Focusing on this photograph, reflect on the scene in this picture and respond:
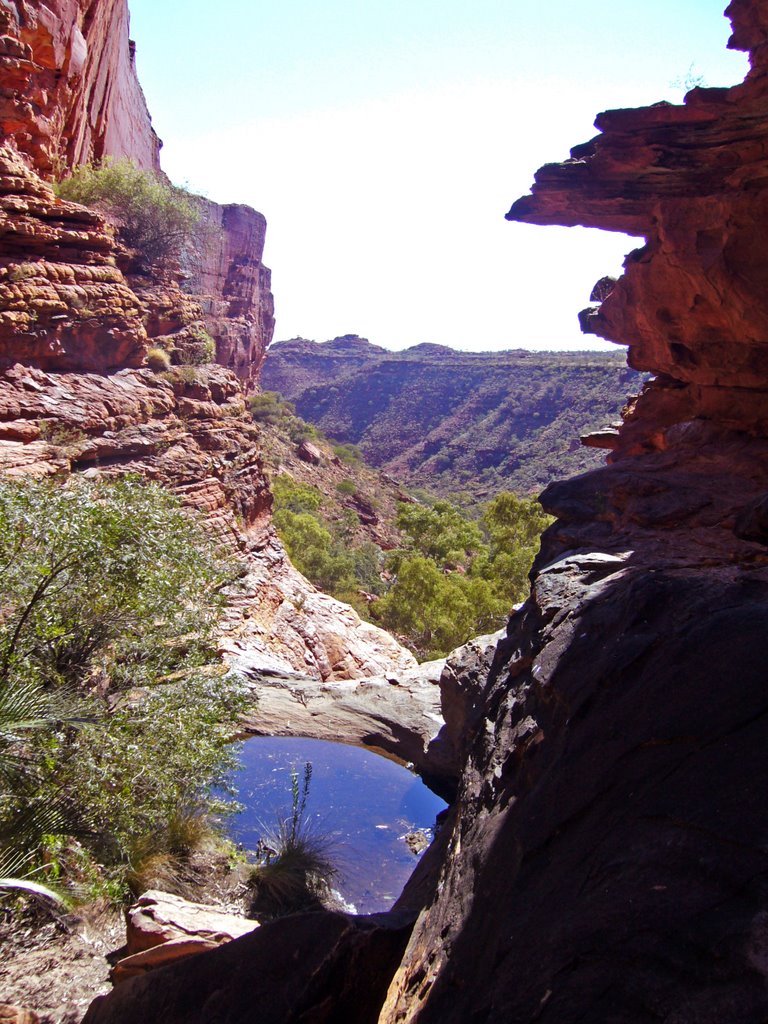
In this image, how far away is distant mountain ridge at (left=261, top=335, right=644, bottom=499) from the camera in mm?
63219

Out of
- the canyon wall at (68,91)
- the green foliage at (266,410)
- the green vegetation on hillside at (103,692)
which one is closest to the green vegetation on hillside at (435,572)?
the canyon wall at (68,91)

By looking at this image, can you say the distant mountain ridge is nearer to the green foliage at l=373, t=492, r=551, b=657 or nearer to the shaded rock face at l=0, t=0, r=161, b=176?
the green foliage at l=373, t=492, r=551, b=657

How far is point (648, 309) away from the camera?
11711mm

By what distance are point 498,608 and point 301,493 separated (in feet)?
62.2

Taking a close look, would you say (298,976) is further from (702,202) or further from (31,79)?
(31,79)

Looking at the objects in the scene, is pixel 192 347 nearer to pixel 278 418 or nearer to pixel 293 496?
pixel 293 496

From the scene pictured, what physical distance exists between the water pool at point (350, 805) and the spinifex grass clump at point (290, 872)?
379 mm

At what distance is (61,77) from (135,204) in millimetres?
5452

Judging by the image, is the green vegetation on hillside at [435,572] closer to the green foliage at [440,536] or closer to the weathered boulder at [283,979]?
the green foliage at [440,536]

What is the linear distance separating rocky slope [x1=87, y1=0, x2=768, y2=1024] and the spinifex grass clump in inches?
74.2

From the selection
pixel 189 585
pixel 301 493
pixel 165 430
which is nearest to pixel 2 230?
pixel 165 430

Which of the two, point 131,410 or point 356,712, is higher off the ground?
point 131,410

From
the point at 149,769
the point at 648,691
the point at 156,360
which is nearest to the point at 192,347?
the point at 156,360

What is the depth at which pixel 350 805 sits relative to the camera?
41.9 ft
